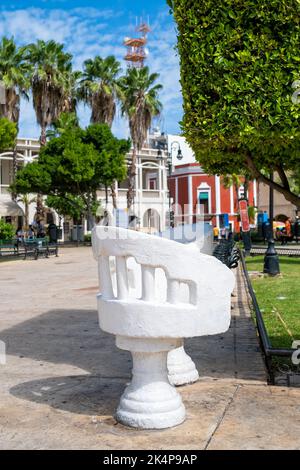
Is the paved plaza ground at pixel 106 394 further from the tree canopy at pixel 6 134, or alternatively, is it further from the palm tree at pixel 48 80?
the palm tree at pixel 48 80

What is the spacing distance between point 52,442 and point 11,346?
3.26 metres

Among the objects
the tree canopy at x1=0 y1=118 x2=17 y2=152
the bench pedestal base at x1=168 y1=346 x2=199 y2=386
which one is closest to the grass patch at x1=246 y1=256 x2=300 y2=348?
the bench pedestal base at x1=168 y1=346 x2=199 y2=386

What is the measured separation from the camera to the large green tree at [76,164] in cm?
3091

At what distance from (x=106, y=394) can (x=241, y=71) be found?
10.3ft

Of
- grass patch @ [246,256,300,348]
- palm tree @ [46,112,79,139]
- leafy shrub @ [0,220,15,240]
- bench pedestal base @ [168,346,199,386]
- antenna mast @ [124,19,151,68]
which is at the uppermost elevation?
antenna mast @ [124,19,151,68]

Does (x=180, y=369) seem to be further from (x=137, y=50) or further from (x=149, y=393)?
(x=137, y=50)

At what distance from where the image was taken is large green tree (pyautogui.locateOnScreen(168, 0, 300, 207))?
479 centimetres

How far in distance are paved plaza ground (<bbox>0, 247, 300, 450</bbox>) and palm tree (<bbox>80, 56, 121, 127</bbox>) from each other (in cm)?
3062

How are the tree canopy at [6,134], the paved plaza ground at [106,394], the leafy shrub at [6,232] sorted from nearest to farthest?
1. the paved plaza ground at [106,394]
2. the tree canopy at [6,134]
3. the leafy shrub at [6,232]

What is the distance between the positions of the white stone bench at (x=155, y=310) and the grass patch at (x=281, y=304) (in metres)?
2.82

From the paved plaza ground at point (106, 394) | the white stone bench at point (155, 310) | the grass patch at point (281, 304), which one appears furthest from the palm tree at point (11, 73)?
the white stone bench at point (155, 310)

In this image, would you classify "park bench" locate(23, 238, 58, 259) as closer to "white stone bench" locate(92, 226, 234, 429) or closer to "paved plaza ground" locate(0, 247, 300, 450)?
"paved plaza ground" locate(0, 247, 300, 450)

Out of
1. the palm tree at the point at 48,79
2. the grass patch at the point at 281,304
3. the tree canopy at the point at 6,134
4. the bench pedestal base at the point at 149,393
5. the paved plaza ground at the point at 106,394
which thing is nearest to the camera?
the paved plaza ground at the point at 106,394

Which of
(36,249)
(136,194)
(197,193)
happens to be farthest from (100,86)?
(197,193)
